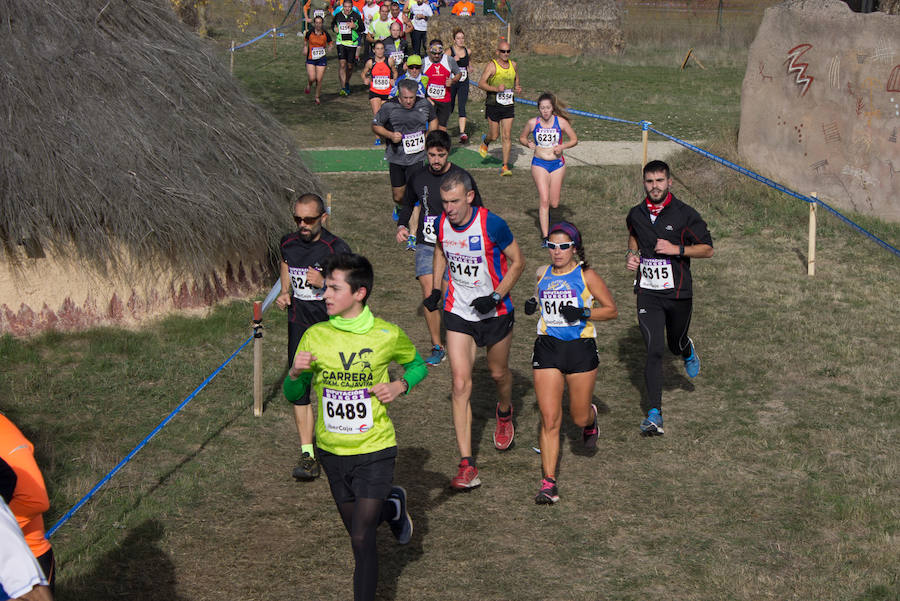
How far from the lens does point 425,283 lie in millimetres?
9555

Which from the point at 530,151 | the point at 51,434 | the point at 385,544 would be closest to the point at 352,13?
the point at 530,151

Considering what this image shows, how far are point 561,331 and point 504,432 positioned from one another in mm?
1261

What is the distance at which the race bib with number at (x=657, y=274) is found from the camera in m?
8.05

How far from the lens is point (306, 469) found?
747 cm

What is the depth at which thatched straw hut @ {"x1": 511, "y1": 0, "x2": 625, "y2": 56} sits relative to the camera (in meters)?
30.6

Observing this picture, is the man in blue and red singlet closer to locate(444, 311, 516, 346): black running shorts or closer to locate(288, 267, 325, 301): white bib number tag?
locate(444, 311, 516, 346): black running shorts

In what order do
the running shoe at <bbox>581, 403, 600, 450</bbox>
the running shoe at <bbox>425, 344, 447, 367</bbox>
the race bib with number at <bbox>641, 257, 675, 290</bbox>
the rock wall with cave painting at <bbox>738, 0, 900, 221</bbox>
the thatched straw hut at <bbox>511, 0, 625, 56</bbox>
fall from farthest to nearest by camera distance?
the thatched straw hut at <bbox>511, 0, 625, 56</bbox> → the rock wall with cave painting at <bbox>738, 0, 900, 221</bbox> → the running shoe at <bbox>425, 344, 447, 367</bbox> → the race bib with number at <bbox>641, 257, 675, 290</bbox> → the running shoe at <bbox>581, 403, 600, 450</bbox>

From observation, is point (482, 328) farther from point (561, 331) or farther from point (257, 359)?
point (257, 359)

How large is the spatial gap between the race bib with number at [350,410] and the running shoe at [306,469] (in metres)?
2.13

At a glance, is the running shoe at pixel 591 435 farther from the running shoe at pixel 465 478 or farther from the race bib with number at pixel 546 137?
the race bib with number at pixel 546 137

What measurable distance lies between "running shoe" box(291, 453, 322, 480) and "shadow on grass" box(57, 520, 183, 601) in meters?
1.11

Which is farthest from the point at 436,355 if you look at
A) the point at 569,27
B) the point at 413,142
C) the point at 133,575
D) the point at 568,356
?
the point at 569,27

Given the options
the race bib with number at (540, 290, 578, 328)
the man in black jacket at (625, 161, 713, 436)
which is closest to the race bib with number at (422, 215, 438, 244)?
the man in black jacket at (625, 161, 713, 436)

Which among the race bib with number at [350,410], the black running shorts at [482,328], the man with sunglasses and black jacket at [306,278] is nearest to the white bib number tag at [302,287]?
the man with sunglasses and black jacket at [306,278]
